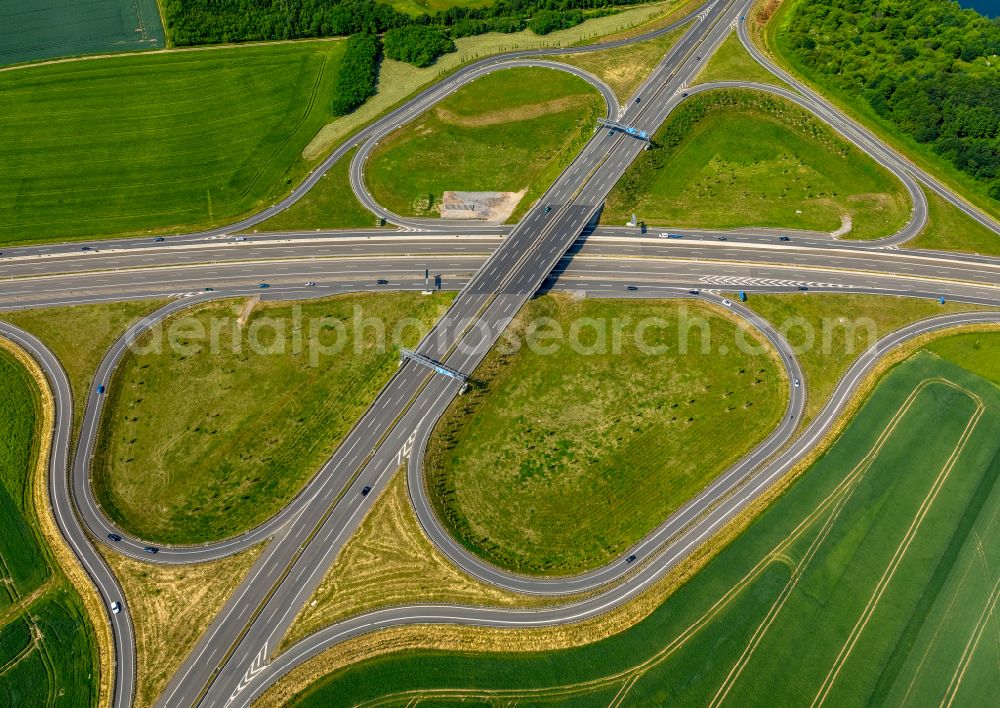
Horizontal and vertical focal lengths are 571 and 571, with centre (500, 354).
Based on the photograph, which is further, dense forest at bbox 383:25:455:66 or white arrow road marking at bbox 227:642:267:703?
dense forest at bbox 383:25:455:66

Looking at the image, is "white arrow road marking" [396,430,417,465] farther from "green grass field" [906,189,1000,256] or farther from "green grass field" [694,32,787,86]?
"green grass field" [694,32,787,86]

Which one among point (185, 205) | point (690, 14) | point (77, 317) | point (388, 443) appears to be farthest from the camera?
point (690, 14)

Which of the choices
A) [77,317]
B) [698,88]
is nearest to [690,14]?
[698,88]

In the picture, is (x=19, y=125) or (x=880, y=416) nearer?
(x=880, y=416)

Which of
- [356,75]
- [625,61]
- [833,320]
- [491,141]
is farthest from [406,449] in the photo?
[625,61]

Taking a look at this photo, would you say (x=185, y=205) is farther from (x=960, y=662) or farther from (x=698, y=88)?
(x=960, y=662)

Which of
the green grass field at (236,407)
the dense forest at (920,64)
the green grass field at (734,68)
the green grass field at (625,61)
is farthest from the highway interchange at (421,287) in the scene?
the dense forest at (920,64)

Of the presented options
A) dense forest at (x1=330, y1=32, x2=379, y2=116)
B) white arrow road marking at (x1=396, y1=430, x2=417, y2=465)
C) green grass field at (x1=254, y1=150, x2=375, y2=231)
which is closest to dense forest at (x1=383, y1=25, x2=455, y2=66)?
dense forest at (x1=330, y1=32, x2=379, y2=116)
